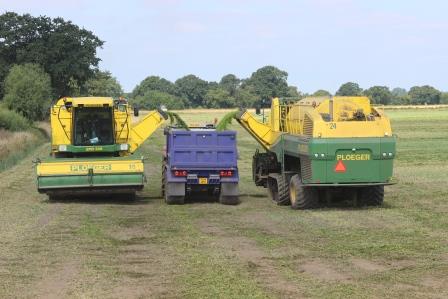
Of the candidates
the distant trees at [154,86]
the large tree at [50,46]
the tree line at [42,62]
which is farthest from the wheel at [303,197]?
the distant trees at [154,86]

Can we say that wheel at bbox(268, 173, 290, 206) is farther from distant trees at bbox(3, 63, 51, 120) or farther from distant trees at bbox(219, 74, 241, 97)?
distant trees at bbox(219, 74, 241, 97)

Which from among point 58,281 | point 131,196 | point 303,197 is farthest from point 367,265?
point 131,196

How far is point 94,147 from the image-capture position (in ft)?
65.2

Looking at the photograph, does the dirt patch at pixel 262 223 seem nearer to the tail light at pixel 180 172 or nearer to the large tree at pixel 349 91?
the tail light at pixel 180 172

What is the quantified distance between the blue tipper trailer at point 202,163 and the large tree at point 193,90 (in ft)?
520

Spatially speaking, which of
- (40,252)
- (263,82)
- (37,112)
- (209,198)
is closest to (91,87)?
(37,112)

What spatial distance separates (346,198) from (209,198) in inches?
151

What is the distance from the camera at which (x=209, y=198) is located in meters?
19.9

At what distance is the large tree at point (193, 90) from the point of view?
179 meters

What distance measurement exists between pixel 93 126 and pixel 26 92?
158 ft

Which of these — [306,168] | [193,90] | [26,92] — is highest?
[193,90]

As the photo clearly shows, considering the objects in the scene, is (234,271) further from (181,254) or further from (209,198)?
(209,198)

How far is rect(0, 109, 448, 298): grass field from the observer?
9016 millimetres

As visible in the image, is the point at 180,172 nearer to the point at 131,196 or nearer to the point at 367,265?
the point at 131,196
